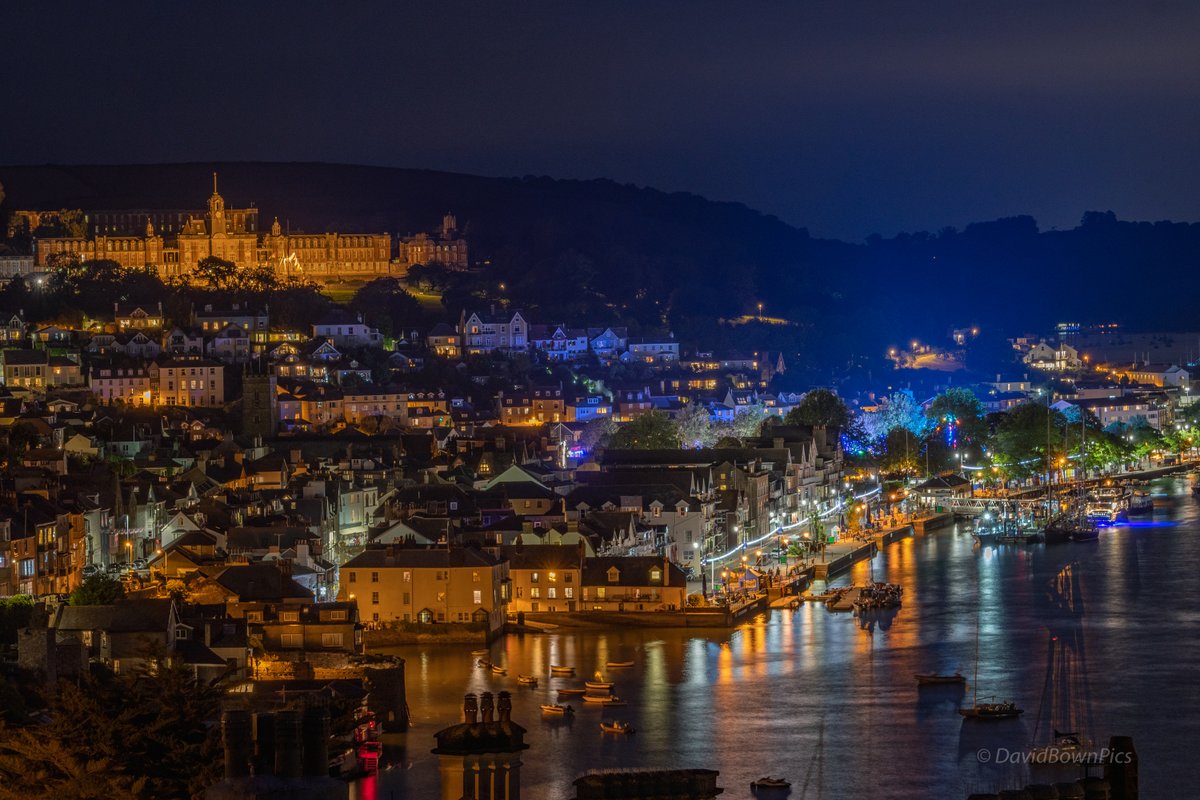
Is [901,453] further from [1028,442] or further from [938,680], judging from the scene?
[938,680]

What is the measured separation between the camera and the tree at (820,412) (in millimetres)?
43156

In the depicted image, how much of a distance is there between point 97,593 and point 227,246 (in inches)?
1411

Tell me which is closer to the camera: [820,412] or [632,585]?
[632,585]

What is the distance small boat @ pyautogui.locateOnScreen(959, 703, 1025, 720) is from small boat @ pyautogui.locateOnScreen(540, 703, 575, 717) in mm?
3368

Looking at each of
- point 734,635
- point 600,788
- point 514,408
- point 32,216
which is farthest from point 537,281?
point 600,788

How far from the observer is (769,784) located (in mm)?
15391

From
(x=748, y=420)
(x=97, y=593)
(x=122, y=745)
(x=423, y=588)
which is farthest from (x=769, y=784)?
(x=748, y=420)

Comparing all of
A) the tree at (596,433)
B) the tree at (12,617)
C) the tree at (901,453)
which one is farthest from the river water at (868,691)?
the tree at (901,453)

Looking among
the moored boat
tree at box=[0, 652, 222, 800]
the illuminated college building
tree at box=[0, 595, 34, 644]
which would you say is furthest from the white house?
tree at box=[0, 652, 222, 800]

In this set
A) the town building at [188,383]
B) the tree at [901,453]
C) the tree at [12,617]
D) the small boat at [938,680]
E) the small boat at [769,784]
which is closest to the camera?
the small boat at [769,784]

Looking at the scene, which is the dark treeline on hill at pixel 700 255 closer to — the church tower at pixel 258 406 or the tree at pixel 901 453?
the tree at pixel 901 453

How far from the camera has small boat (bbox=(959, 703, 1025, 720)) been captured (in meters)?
17.7

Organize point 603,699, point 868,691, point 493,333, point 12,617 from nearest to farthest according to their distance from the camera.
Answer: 1. point 12,617
2. point 603,699
3. point 868,691
4. point 493,333

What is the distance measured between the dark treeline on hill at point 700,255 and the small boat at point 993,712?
39.6m
